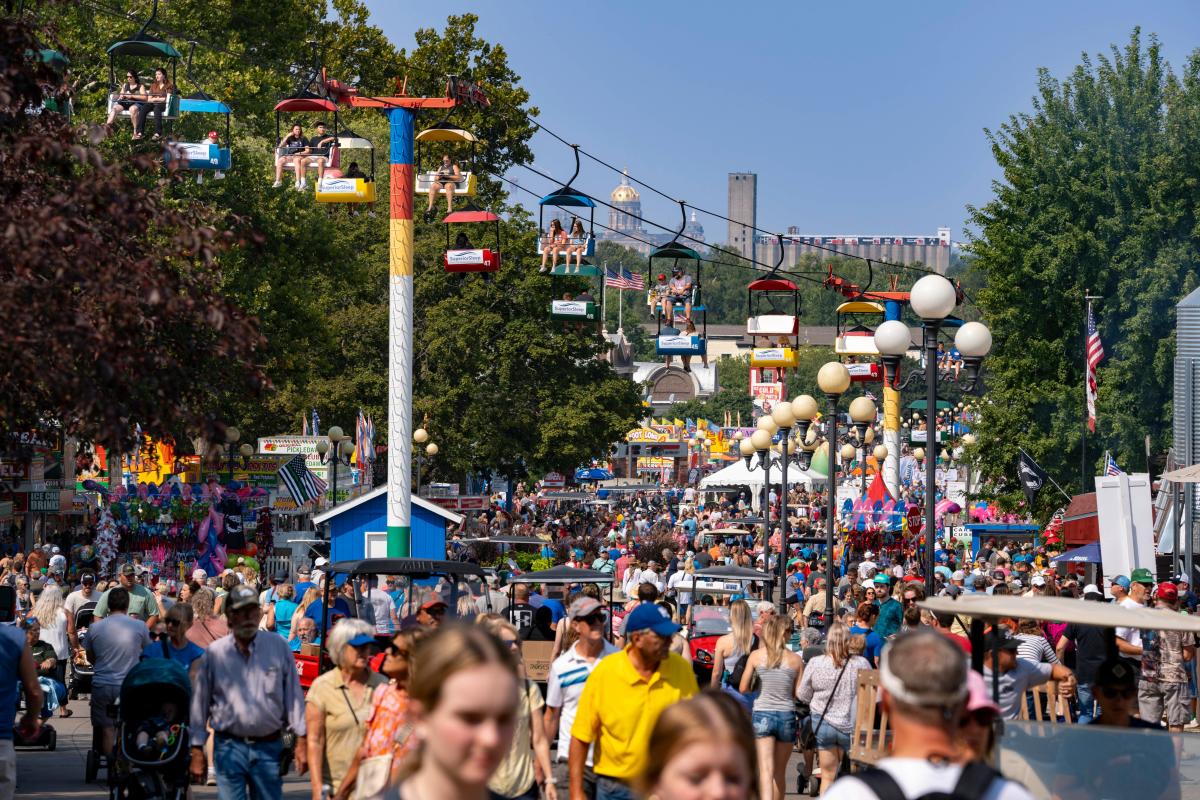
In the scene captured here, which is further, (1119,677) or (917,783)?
(1119,677)

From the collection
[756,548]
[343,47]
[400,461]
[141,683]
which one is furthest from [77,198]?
[343,47]

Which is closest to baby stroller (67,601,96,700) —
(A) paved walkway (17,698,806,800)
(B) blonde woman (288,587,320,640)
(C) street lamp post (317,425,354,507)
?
(A) paved walkway (17,698,806,800)

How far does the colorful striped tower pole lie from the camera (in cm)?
3008

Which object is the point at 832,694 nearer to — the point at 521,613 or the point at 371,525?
the point at 521,613

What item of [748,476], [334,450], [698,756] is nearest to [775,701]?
[698,756]

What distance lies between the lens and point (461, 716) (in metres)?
3.69

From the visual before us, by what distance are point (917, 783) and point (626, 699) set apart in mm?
3960

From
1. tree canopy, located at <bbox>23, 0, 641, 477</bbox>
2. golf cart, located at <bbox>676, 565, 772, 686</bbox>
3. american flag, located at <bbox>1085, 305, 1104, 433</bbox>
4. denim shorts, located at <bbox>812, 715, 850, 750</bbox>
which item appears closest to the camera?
denim shorts, located at <bbox>812, 715, 850, 750</bbox>

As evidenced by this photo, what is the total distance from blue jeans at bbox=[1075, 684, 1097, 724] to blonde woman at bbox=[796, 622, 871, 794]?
1878 millimetres

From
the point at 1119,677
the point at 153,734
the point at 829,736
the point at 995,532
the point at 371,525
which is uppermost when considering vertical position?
the point at 371,525

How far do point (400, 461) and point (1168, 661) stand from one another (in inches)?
669

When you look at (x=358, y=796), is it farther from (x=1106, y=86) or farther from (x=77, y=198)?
(x=1106, y=86)

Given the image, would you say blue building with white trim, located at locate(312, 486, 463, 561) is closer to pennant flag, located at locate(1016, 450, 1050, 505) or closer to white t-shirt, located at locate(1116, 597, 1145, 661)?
pennant flag, located at locate(1016, 450, 1050, 505)

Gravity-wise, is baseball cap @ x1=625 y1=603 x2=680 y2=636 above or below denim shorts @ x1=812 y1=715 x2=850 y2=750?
above
